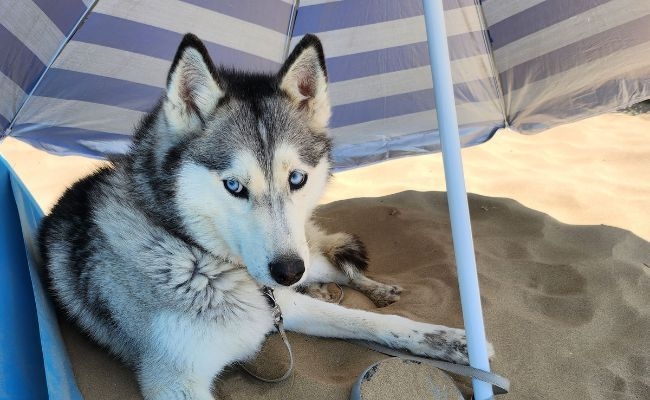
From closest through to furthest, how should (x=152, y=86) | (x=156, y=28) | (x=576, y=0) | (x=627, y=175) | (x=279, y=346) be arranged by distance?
(x=279, y=346)
(x=576, y=0)
(x=156, y=28)
(x=152, y=86)
(x=627, y=175)

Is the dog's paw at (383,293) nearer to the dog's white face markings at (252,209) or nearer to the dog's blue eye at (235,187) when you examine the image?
the dog's white face markings at (252,209)

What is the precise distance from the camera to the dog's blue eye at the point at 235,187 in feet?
6.68

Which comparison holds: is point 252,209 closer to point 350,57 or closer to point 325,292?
point 325,292

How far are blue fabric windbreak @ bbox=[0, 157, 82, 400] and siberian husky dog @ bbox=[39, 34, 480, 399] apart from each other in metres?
0.12

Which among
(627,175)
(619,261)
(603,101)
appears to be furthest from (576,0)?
(627,175)

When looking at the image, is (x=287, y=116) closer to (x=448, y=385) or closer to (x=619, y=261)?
(x=448, y=385)

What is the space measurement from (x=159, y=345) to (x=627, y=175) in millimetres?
3634

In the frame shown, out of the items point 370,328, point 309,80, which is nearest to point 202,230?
point 309,80

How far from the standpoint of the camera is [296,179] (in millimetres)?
2129

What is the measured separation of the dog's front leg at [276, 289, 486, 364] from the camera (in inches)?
94.1

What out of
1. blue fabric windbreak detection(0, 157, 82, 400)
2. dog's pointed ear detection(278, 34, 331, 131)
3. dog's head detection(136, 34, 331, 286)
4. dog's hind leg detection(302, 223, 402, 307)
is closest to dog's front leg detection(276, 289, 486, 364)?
dog's hind leg detection(302, 223, 402, 307)

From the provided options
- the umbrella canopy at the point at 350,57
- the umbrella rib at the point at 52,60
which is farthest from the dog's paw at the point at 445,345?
the umbrella rib at the point at 52,60

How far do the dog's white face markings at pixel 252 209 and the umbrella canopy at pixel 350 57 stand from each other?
1.47 meters

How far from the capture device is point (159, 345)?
2.11m
